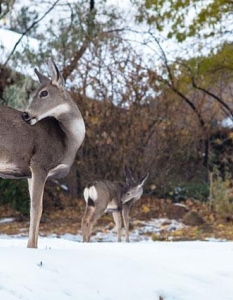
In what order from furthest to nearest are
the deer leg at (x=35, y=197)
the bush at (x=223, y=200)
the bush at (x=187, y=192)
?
the bush at (x=187, y=192), the bush at (x=223, y=200), the deer leg at (x=35, y=197)

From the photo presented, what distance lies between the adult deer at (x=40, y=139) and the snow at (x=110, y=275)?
23.8 inches

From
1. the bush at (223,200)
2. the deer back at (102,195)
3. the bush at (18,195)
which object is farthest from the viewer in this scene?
the bush at (18,195)

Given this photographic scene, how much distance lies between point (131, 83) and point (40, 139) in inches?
430

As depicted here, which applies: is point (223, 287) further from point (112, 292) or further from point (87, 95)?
point (87, 95)

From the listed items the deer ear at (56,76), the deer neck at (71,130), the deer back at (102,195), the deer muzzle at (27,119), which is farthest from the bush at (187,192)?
the deer muzzle at (27,119)

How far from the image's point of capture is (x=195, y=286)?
4531mm

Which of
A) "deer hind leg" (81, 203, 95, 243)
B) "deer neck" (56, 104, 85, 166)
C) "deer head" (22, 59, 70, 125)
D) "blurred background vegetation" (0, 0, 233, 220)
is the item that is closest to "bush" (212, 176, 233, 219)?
"blurred background vegetation" (0, 0, 233, 220)

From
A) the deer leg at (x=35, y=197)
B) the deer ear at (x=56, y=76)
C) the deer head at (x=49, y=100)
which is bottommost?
the deer leg at (x=35, y=197)

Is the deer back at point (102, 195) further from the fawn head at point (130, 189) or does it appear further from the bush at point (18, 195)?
the bush at point (18, 195)

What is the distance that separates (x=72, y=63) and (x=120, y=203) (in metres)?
5.61

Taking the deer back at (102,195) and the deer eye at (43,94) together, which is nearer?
the deer eye at (43,94)

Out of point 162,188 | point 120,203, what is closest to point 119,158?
point 162,188

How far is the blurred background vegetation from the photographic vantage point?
14.3 m

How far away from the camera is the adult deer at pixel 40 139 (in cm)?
507
